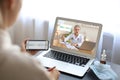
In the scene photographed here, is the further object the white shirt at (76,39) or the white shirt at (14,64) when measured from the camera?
the white shirt at (76,39)

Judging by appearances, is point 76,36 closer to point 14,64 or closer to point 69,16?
point 69,16

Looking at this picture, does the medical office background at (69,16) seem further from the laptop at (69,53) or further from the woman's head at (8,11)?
the woman's head at (8,11)

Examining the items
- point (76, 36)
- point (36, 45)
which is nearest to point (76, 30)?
point (76, 36)

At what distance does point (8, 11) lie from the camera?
22.4 inches

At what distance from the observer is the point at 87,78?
120 cm

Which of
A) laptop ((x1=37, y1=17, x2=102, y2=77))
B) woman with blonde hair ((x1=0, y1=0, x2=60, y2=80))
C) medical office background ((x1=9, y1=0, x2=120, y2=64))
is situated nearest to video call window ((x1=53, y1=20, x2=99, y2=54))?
laptop ((x1=37, y1=17, x2=102, y2=77))

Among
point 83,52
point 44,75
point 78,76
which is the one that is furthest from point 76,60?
point 44,75

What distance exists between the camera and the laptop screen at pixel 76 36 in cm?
138

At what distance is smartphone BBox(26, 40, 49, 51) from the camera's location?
137 centimetres

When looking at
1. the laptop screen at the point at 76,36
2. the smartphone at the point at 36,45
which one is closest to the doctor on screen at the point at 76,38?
the laptop screen at the point at 76,36

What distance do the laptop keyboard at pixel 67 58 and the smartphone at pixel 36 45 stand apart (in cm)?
5

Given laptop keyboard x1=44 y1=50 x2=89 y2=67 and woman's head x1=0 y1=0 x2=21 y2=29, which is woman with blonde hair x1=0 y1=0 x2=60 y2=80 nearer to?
woman's head x1=0 y1=0 x2=21 y2=29

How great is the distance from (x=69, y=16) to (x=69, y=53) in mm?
433

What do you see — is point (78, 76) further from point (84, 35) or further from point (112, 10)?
point (112, 10)
